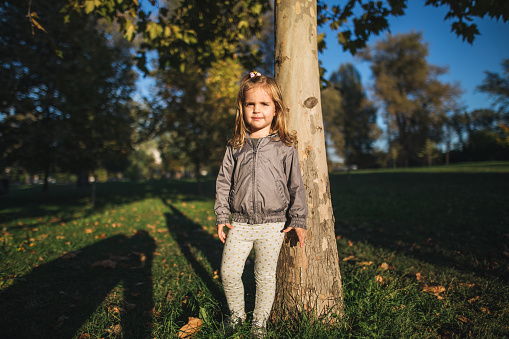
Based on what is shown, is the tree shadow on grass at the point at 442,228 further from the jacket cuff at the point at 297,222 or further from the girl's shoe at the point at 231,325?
the girl's shoe at the point at 231,325

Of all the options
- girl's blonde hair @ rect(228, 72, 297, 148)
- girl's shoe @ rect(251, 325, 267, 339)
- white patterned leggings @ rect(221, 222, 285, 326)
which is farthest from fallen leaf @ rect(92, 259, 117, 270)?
girl's blonde hair @ rect(228, 72, 297, 148)

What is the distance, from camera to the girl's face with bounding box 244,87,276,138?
211 centimetres

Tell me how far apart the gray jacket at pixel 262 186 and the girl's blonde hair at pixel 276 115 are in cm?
6

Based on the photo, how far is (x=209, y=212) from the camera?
28.6 ft

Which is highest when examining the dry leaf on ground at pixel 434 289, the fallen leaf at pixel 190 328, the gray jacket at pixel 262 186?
the gray jacket at pixel 262 186

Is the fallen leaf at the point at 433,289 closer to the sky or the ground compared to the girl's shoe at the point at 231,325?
closer to the ground

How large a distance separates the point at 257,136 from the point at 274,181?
1.44 ft

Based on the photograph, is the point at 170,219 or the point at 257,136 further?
the point at 170,219

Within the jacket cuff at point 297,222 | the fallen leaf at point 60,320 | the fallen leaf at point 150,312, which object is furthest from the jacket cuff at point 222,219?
the fallen leaf at point 60,320

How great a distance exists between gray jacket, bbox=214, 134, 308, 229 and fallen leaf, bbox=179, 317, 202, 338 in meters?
0.97

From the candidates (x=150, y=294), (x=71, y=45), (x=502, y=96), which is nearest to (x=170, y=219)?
(x=150, y=294)

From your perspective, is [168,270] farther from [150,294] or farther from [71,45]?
[71,45]

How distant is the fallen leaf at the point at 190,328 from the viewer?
6.88 feet

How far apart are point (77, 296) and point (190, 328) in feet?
5.54
